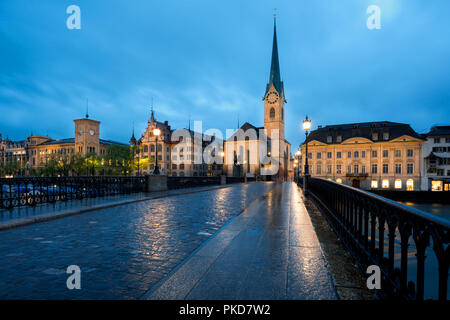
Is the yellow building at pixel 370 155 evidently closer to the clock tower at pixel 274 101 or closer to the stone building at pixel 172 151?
the clock tower at pixel 274 101

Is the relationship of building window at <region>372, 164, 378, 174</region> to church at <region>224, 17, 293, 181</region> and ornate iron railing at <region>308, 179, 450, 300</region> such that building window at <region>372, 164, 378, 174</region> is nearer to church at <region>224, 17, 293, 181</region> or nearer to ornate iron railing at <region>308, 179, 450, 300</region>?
church at <region>224, 17, 293, 181</region>

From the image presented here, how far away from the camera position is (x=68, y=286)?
114 inches

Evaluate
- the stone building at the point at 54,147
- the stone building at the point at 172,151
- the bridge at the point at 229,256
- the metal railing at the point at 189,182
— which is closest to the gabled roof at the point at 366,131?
the stone building at the point at 172,151

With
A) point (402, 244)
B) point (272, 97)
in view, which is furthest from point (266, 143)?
point (402, 244)

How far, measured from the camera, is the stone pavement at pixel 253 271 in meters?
2.59

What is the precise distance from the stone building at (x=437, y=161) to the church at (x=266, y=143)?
33.0m

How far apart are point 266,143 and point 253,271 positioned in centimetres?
6987

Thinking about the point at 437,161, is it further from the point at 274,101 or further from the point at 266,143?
the point at 274,101

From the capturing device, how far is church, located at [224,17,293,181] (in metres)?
68.6

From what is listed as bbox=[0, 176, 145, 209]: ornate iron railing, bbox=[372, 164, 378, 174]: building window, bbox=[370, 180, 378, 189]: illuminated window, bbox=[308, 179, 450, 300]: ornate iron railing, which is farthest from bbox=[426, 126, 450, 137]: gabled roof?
bbox=[308, 179, 450, 300]: ornate iron railing

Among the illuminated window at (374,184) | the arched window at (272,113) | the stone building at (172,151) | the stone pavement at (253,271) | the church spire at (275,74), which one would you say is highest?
the church spire at (275,74)

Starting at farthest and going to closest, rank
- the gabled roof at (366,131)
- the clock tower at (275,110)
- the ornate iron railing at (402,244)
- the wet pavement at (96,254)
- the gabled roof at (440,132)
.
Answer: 1. the clock tower at (275,110)
2. the gabled roof at (440,132)
3. the gabled roof at (366,131)
4. the wet pavement at (96,254)
5. the ornate iron railing at (402,244)
